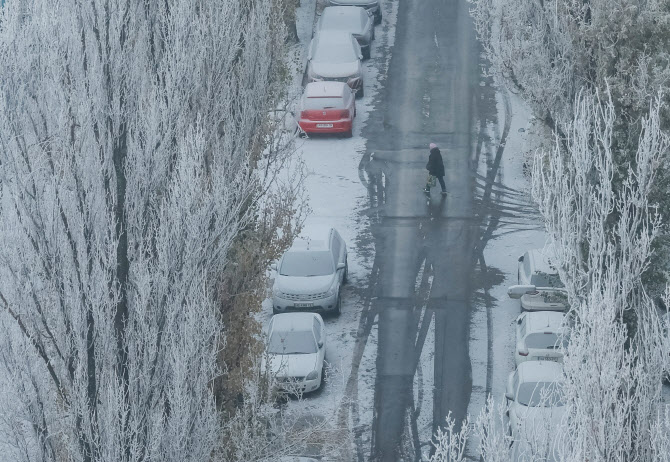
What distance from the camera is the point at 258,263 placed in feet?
66.1

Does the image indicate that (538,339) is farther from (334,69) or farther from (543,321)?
(334,69)

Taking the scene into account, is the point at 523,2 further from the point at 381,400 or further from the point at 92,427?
the point at 92,427

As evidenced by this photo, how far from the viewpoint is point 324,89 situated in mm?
34188

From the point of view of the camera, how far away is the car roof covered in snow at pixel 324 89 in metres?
33.8

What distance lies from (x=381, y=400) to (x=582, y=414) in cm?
1020

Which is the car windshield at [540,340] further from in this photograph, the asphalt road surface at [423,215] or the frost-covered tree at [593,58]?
the frost-covered tree at [593,58]

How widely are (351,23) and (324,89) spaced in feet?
18.6

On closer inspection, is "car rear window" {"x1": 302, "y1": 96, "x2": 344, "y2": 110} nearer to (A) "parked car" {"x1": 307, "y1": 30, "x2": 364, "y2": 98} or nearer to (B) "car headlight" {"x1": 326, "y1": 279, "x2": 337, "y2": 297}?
(A) "parked car" {"x1": 307, "y1": 30, "x2": 364, "y2": 98}

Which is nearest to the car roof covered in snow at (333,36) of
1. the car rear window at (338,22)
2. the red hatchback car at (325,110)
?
the car rear window at (338,22)

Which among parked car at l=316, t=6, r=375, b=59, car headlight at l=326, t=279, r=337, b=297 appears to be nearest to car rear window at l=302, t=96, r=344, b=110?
parked car at l=316, t=6, r=375, b=59

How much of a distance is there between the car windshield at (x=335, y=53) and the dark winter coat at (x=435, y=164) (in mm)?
7341

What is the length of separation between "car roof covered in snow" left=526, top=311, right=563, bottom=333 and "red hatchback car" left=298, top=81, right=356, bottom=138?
11362 mm

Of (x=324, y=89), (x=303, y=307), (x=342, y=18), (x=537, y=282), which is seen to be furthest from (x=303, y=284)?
(x=342, y=18)

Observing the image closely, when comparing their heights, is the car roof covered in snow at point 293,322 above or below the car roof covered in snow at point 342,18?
below
